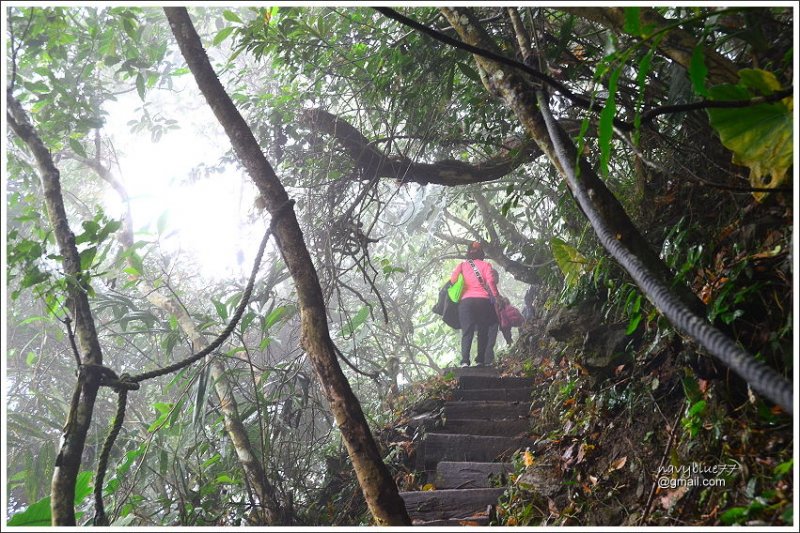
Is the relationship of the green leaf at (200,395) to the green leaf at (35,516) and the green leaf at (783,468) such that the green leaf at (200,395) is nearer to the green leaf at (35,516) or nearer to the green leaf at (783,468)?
the green leaf at (35,516)

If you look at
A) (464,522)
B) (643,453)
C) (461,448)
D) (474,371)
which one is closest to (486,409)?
(461,448)

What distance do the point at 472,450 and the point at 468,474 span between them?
0.40 meters

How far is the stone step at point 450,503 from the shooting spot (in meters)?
3.62

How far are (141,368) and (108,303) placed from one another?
418 centimetres

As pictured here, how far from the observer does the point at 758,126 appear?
1.68 m

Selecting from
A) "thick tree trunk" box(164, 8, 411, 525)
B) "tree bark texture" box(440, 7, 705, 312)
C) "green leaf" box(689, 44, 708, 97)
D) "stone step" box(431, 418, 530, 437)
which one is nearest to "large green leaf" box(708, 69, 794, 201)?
"green leaf" box(689, 44, 708, 97)

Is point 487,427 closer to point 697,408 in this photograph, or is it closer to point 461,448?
point 461,448

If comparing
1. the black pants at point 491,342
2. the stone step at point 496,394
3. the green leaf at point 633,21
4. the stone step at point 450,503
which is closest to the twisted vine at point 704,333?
the green leaf at point 633,21

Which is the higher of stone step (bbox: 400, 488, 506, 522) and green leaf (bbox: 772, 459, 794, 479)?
green leaf (bbox: 772, 459, 794, 479)

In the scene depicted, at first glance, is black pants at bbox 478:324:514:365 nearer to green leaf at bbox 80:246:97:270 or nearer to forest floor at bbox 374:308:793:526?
forest floor at bbox 374:308:793:526

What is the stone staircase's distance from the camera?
3.66 metres

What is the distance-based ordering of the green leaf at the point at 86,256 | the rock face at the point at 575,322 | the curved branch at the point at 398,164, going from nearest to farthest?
the green leaf at the point at 86,256 → the rock face at the point at 575,322 → the curved branch at the point at 398,164

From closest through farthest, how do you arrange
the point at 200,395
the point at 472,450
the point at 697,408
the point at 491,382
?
the point at 697,408
the point at 200,395
the point at 472,450
the point at 491,382

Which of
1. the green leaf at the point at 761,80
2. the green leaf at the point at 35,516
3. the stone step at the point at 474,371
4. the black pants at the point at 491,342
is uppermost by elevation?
the black pants at the point at 491,342
